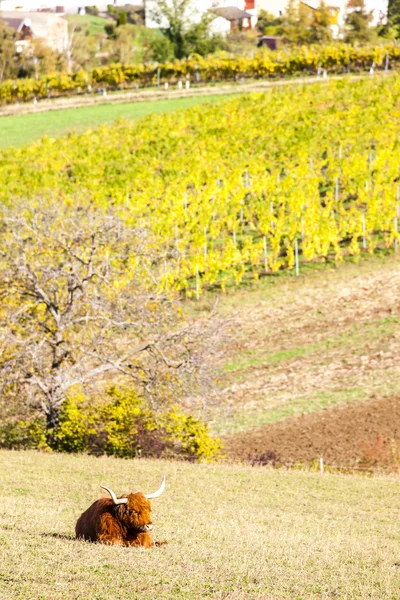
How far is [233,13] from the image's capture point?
Result: 124m

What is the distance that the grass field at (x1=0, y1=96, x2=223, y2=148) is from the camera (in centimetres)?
6562

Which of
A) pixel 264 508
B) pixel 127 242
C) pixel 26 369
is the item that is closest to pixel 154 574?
pixel 264 508

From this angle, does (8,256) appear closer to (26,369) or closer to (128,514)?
(26,369)

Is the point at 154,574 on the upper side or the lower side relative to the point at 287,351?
upper

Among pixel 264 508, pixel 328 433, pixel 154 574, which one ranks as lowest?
pixel 328 433

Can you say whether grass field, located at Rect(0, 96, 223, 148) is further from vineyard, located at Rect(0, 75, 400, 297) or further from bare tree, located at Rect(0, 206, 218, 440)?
bare tree, located at Rect(0, 206, 218, 440)

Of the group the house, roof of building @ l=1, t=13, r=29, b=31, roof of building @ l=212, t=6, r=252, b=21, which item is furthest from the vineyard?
roof of building @ l=1, t=13, r=29, b=31

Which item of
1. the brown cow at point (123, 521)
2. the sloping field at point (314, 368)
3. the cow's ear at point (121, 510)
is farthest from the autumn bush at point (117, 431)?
the cow's ear at point (121, 510)

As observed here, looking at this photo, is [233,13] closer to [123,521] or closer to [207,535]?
[207,535]

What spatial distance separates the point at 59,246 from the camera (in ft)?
87.6

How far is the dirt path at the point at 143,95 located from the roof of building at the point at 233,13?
46363mm

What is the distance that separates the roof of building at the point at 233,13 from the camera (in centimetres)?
12253

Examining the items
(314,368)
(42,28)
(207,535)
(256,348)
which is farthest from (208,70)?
(207,535)

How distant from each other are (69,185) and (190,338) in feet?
70.2
